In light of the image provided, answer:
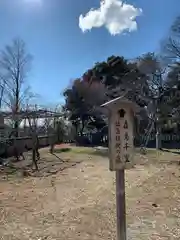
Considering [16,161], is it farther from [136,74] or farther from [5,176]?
[136,74]

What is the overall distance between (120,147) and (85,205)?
3.15 m


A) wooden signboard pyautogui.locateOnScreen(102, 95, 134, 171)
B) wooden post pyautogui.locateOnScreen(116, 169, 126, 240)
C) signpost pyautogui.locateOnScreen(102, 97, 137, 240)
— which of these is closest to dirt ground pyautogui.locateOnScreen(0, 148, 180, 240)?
wooden post pyautogui.locateOnScreen(116, 169, 126, 240)

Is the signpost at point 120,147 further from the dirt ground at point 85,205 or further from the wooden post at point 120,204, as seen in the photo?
the dirt ground at point 85,205

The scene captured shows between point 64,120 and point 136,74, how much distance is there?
23.1 feet

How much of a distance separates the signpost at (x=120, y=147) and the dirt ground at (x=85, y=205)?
1.19 meters

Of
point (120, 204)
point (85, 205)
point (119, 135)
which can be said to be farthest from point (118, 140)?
point (85, 205)

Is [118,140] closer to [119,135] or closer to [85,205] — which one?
[119,135]

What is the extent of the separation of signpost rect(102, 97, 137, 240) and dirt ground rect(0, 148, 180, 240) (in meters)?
1.19

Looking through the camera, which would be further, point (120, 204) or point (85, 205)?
point (85, 205)

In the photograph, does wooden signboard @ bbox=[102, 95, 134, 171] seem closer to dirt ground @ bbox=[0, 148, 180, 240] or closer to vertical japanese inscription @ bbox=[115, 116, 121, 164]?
vertical japanese inscription @ bbox=[115, 116, 121, 164]

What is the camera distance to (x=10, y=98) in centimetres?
2556

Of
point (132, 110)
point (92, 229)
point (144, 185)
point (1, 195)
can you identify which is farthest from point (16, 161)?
point (132, 110)

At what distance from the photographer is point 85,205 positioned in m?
6.33

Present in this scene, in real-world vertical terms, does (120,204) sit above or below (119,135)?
below
